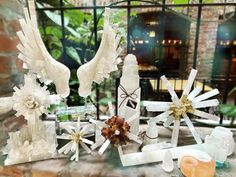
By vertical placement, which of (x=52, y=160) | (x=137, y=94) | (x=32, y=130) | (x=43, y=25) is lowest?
(x=52, y=160)

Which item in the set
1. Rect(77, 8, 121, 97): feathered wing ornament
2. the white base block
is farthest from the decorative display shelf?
Rect(77, 8, 121, 97): feathered wing ornament

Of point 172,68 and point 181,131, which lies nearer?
point 181,131

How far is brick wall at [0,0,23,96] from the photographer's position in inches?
30.8

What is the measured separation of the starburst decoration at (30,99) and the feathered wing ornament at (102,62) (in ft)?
0.44

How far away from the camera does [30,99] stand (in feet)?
2.18

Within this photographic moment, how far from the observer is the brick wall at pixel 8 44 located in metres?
0.78

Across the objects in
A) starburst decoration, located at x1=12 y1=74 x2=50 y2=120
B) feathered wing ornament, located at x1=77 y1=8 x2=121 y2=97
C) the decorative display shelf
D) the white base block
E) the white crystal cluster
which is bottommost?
the decorative display shelf

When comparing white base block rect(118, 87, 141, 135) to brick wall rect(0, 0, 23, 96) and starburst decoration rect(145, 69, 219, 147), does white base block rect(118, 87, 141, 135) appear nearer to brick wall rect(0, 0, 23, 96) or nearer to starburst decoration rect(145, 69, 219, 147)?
starburst decoration rect(145, 69, 219, 147)

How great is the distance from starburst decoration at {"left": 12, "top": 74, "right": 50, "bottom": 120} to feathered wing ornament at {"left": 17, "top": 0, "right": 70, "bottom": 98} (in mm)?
51

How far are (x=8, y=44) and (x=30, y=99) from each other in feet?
0.99

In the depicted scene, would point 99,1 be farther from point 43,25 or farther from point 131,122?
point 131,122

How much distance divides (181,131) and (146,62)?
103cm

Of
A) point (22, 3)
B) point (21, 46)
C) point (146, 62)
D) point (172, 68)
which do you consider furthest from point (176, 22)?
point (21, 46)

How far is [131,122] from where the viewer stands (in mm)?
779
